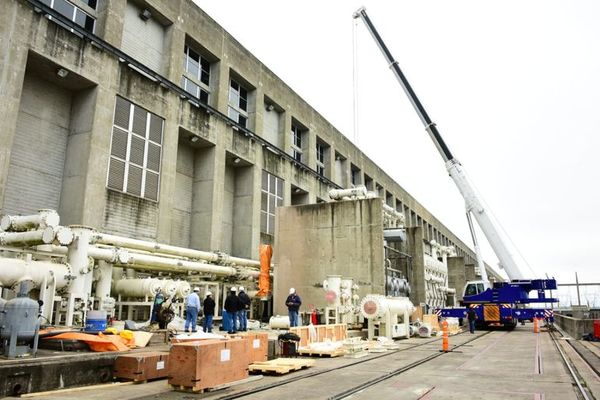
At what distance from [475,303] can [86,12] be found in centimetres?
2813

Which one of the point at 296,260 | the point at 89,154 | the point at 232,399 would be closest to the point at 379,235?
the point at 296,260

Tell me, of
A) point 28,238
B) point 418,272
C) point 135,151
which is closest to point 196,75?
point 135,151

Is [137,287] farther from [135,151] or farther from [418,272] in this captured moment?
[418,272]

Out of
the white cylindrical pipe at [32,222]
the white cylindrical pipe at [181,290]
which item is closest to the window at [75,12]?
the white cylindrical pipe at [32,222]

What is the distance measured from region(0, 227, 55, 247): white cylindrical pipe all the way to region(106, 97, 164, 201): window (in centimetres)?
600

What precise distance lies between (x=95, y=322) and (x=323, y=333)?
25.4 feet

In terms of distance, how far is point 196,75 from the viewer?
26.5 metres

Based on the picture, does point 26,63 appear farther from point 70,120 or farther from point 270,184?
point 270,184

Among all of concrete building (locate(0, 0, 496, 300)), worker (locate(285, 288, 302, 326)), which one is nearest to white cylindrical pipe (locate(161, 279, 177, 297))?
concrete building (locate(0, 0, 496, 300))

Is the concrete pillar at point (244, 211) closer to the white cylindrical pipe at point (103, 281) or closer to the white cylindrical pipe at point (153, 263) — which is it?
the white cylindrical pipe at point (153, 263)

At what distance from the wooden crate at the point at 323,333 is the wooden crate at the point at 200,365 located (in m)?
5.59

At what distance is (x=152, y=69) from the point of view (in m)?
23.1

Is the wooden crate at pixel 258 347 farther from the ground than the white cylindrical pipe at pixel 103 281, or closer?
closer

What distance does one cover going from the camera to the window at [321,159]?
39.7 metres
